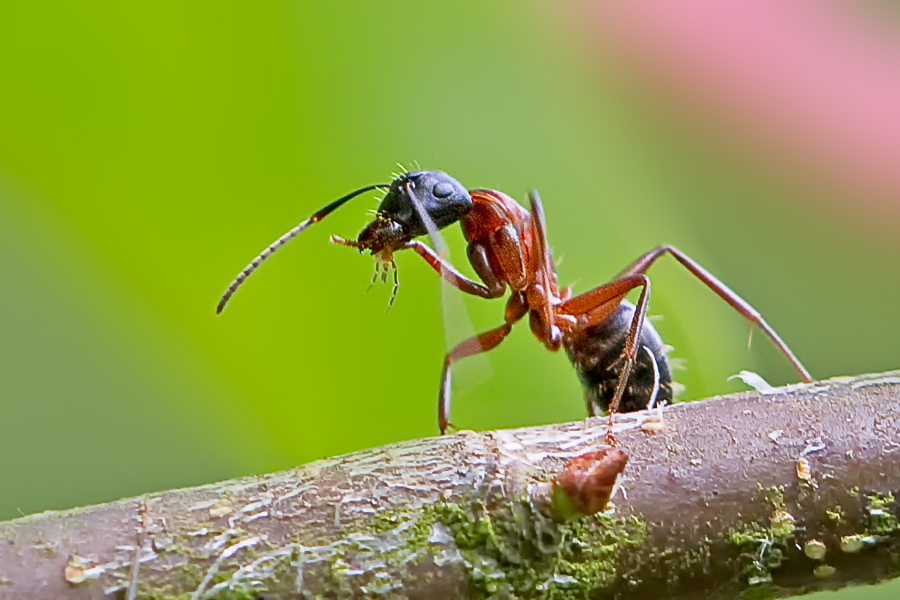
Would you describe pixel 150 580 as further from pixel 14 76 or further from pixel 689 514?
pixel 14 76

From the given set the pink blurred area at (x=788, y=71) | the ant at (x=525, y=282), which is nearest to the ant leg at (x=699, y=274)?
the ant at (x=525, y=282)

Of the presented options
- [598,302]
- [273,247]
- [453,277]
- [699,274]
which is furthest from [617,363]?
[273,247]

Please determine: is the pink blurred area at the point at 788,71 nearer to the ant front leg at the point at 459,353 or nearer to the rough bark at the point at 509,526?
the ant front leg at the point at 459,353

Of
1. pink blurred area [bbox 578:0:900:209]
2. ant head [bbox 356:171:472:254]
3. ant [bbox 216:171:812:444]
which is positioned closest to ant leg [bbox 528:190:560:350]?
ant [bbox 216:171:812:444]

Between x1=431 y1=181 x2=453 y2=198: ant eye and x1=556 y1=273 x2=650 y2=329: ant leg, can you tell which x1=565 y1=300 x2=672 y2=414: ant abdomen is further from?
x1=431 y1=181 x2=453 y2=198: ant eye

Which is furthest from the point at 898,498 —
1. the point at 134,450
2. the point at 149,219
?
the point at 134,450

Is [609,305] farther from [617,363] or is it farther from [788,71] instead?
[788,71]
